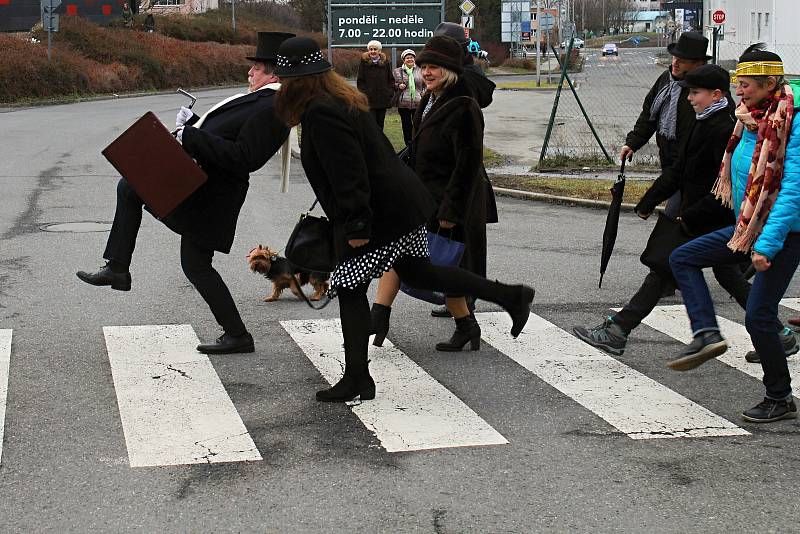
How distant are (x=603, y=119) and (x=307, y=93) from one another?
20.0 metres

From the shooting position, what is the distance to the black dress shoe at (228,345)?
7410 millimetres

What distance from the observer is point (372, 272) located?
621 centimetres

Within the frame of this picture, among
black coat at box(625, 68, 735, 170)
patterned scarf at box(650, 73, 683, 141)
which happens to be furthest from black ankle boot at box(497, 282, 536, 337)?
patterned scarf at box(650, 73, 683, 141)

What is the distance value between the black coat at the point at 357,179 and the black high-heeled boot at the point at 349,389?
63cm

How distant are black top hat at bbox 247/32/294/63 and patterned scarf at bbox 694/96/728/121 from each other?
2316mm

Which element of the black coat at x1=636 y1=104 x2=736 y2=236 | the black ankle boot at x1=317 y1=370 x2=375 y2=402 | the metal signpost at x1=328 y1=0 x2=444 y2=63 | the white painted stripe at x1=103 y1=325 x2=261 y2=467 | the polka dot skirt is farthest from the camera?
the metal signpost at x1=328 y1=0 x2=444 y2=63

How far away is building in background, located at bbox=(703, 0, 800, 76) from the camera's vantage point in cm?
5203

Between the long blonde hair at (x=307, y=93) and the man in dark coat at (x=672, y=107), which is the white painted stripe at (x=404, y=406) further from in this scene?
the man in dark coat at (x=672, y=107)

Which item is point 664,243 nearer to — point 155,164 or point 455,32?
point 455,32

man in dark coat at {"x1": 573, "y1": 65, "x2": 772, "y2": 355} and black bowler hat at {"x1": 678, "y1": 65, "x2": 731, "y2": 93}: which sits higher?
black bowler hat at {"x1": 678, "y1": 65, "x2": 731, "y2": 93}

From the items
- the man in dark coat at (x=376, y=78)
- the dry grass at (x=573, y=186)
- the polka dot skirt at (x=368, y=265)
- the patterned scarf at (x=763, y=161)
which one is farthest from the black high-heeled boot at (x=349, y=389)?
the man in dark coat at (x=376, y=78)

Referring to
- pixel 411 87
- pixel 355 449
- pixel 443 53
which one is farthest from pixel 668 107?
pixel 411 87

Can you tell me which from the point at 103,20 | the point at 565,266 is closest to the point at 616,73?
the point at 565,266

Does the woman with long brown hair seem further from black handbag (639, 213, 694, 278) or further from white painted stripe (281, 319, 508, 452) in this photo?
black handbag (639, 213, 694, 278)
